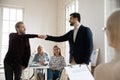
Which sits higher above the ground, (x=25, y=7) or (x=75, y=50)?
(x=25, y=7)

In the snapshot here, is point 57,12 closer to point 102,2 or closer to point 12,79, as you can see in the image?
point 102,2

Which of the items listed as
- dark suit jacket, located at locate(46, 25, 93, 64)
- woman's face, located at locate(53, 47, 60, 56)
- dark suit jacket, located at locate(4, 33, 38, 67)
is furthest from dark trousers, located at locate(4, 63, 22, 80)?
woman's face, located at locate(53, 47, 60, 56)

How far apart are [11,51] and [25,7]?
3755 millimetres

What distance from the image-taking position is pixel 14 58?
3.56m

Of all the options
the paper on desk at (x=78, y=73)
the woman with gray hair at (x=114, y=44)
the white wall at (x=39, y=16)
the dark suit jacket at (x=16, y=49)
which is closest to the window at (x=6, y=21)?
the white wall at (x=39, y=16)

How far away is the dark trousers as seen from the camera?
139 inches

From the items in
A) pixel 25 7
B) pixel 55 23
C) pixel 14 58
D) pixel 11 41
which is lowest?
pixel 14 58

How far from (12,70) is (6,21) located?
3626 mm

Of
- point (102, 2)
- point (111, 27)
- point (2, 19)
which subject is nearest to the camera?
point (111, 27)

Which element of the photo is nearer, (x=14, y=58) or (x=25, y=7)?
(x=14, y=58)

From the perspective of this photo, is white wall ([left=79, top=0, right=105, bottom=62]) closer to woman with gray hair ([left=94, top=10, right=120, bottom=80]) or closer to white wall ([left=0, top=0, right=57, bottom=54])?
white wall ([left=0, top=0, right=57, bottom=54])

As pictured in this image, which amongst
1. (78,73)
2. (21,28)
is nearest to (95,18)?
(21,28)

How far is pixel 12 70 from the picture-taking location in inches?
140

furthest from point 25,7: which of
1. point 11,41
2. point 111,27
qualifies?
point 111,27
